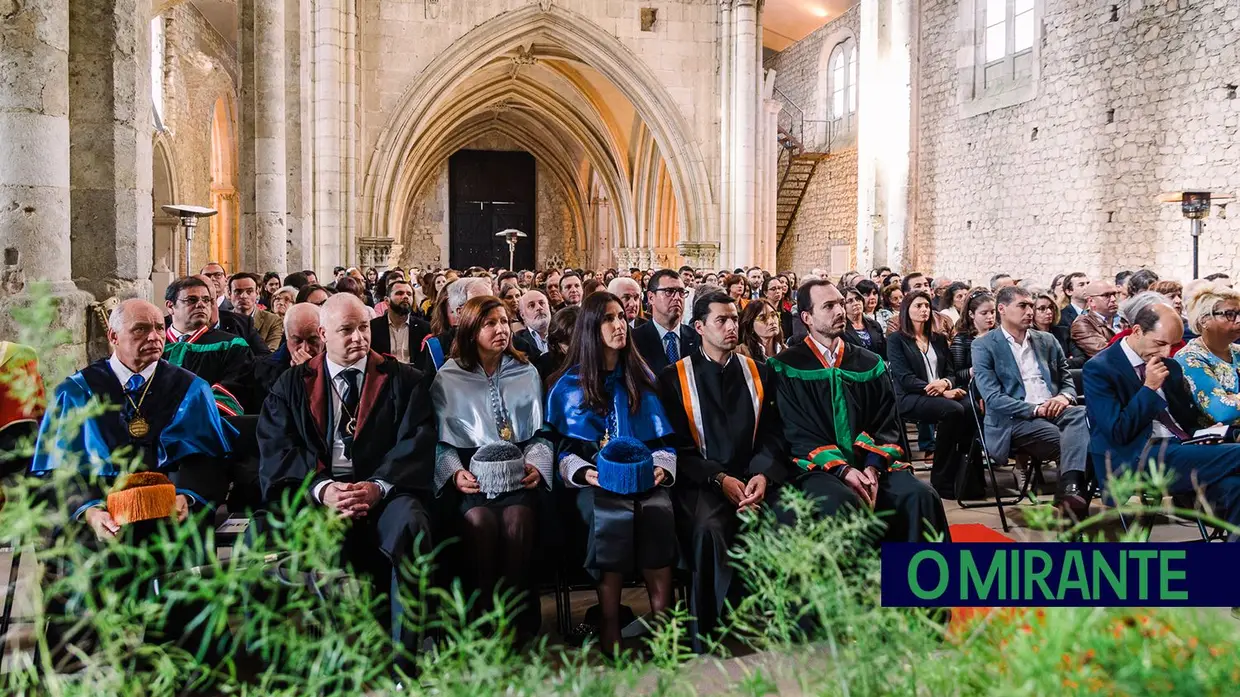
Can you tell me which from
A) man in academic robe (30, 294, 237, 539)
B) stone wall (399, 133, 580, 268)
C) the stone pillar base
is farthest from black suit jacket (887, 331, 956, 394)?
stone wall (399, 133, 580, 268)

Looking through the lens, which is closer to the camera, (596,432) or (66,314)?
(596,432)

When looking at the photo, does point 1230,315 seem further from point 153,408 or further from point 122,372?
point 122,372

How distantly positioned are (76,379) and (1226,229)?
12.8 m

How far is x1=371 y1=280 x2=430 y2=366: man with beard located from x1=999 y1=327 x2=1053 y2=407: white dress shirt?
4.14m

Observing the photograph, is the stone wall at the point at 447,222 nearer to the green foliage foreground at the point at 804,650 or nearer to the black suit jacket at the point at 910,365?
the black suit jacket at the point at 910,365

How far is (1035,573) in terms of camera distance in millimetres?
986

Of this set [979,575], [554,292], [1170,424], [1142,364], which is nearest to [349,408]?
[979,575]

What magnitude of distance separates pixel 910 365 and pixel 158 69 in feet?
57.7

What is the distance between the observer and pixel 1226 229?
12195mm

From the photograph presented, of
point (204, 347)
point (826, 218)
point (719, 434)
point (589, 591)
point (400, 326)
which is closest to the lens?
point (719, 434)

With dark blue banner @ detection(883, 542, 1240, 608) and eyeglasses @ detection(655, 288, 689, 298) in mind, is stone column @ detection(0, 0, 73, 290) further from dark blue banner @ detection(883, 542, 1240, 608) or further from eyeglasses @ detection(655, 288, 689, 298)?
dark blue banner @ detection(883, 542, 1240, 608)

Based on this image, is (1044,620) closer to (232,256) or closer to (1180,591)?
(1180,591)

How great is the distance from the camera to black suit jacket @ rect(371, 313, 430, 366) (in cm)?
733

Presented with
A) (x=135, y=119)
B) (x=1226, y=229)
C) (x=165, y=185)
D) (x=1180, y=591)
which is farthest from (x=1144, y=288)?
(x=165, y=185)
